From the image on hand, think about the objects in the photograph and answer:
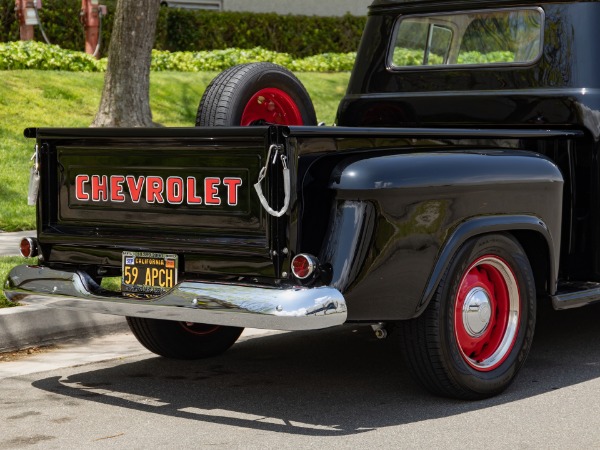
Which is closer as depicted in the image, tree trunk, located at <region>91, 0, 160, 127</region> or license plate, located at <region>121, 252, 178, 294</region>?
license plate, located at <region>121, 252, 178, 294</region>

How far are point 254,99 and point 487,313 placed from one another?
5.92 ft

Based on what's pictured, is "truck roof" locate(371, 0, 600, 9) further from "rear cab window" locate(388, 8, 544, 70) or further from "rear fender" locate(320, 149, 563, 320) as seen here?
"rear fender" locate(320, 149, 563, 320)

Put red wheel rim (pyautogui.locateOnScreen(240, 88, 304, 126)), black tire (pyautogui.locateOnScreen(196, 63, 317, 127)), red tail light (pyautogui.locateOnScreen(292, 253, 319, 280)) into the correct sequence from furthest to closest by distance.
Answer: red wheel rim (pyautogui.locateOnScreen(240, 88, 304, 126)) → black tire (pyautogui.locateOnScreen(196, 63, 317, 127)) → red tail light (pyautogui.locateOnScreen(292, 253, 319, 280))

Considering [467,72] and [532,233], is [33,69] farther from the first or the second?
[532,233]

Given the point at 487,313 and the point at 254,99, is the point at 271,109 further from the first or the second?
the point at 487,313

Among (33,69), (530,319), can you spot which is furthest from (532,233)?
(33,69)

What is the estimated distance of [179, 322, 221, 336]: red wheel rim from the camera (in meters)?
6.24

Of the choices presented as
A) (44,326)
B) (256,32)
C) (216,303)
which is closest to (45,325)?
(44,326)

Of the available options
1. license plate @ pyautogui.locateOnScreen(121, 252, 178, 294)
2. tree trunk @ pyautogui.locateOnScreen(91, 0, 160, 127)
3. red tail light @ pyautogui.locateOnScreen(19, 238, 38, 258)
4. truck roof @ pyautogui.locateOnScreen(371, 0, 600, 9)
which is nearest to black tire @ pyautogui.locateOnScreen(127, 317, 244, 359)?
red tail light @ pyautogui.locateOnScreen(19, 238, 38, 258)

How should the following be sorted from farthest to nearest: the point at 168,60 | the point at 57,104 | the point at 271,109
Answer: the point at 168,60 < the point at 57,104 < the point at 271,109

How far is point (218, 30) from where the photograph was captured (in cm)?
2034

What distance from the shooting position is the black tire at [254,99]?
6.16m

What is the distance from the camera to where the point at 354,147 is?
200 inches

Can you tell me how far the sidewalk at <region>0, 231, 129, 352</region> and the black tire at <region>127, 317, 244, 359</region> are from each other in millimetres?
709
